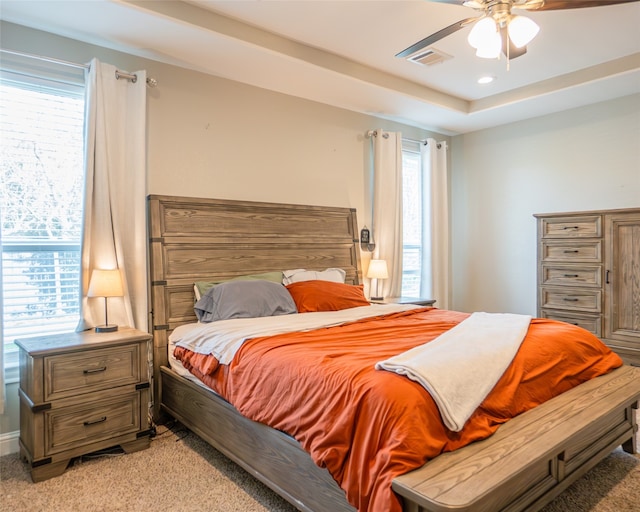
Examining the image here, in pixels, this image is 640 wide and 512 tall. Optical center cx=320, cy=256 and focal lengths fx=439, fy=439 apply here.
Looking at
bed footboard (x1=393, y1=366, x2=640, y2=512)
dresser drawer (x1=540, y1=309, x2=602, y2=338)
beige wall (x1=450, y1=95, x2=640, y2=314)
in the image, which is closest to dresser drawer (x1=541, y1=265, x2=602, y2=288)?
dresser drawer (x1=540, y1=309, x2=602, y2=338)

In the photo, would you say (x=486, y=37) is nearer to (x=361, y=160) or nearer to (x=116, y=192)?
(x=361, y=160)

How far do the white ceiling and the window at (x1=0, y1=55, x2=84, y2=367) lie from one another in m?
0.41

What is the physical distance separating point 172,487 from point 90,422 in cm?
63

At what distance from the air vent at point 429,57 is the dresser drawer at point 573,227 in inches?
74.0

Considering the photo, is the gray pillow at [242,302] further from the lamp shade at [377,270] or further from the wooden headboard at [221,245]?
the lamp shade at [377,270]

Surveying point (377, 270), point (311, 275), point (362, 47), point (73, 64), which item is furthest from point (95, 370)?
point (362, 47)

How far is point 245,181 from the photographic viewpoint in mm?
3787

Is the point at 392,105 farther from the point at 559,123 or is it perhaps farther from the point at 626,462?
the point at 626,462

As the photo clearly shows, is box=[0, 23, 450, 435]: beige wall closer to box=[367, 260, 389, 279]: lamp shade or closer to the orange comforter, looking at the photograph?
box=[367, 260, 389, 279]: lamp shade

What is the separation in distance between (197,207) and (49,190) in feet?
3.22

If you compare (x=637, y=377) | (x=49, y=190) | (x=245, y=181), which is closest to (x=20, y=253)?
(x=49, y=190)

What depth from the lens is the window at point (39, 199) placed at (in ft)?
8.99

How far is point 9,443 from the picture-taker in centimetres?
269

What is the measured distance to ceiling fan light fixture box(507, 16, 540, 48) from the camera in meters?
2.29
